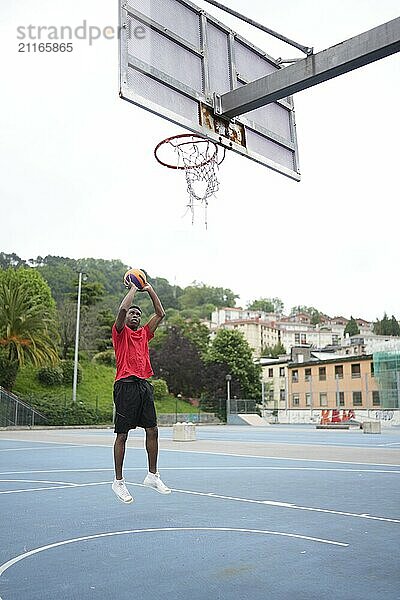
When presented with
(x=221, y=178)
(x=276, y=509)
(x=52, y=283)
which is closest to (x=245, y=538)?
(x=276, y=509)

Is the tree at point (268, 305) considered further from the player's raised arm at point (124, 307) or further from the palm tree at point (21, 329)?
the player's raised arm at point (124, 307)

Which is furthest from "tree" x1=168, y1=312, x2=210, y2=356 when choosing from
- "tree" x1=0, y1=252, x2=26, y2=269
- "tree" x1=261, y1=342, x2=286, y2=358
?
"tree" x1=261, y1=342, x2=286, y2=358

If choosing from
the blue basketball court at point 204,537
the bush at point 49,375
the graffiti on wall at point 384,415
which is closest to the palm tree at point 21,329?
the bush at point 49,375

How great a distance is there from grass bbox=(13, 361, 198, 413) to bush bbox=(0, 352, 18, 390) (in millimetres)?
1563

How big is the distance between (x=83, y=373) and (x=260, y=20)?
48.5 metres

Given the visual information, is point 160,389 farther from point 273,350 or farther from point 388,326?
point 388,326

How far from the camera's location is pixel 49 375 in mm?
49969

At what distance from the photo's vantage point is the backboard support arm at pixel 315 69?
6566 millimetres

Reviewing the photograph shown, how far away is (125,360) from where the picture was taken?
6.73 metres

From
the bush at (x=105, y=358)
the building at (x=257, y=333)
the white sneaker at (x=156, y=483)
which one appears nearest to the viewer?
the white sneaker at (x=156, y=483)

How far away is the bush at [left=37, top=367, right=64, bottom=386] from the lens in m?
49.9

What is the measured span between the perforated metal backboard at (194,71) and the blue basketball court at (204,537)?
4394mm

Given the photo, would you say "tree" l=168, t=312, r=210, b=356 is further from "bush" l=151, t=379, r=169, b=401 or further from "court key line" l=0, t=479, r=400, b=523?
"court key line" l=0, t=479, r=400, b=523

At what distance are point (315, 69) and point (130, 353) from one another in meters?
3.70
